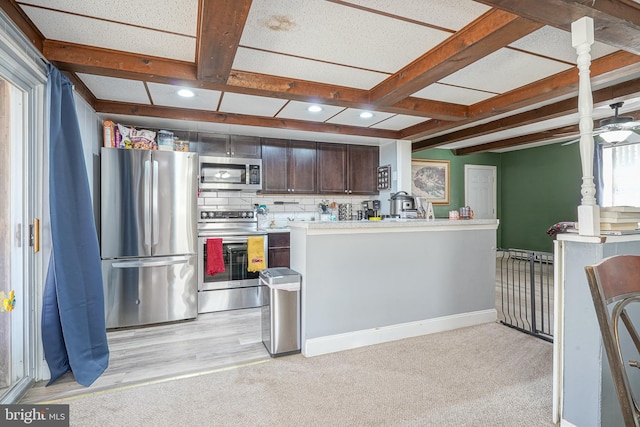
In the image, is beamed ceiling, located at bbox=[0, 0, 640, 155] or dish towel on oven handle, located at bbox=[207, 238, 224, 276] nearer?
beamed ceiling, located at bbox=[0, 0, 640, 155]

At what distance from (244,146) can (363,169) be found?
1.86 meters

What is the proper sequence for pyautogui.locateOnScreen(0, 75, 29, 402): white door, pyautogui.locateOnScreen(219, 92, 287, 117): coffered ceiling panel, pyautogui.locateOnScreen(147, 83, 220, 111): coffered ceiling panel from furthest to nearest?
pyautogui.locateOnScreen(219, 92, 287, 117): coffered ceiling panel → pyautogui.locateOnScreen(147, 83, 220, 111): coffered ceiling panel → pyautogui.locateOnScreen(0, 75, 29, 402): white door

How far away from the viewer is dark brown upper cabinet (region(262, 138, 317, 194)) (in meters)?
4.52

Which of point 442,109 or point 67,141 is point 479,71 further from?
point 67,141

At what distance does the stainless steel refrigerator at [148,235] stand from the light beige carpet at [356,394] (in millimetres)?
1325

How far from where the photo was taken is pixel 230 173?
13.9ft

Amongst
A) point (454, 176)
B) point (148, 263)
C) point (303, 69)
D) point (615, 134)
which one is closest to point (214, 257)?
point (148, 263)

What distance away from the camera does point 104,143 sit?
11.1ft

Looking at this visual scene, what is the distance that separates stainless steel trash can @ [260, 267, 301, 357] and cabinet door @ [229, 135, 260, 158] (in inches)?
86.0

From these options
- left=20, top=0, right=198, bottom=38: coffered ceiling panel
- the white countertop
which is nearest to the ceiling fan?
the white countertop

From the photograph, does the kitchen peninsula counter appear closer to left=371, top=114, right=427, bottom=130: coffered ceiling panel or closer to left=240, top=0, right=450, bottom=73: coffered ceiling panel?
left=240, top=0, right=450, bottom=73: coffered ceiling panel

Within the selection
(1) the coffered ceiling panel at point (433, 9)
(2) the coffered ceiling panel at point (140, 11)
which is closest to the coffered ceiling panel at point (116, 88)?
(2) the coffered ceiling panel at point (140, 11)

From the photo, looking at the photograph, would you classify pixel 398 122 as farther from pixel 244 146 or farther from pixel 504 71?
pixel 244 146

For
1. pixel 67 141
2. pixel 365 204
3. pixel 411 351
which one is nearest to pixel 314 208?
pixel 365 204
